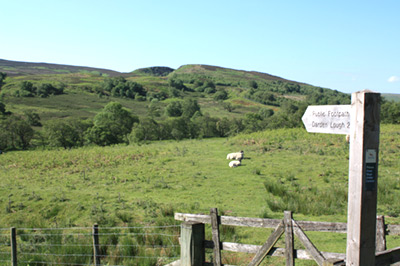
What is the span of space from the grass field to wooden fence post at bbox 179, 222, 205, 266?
3.88 meters

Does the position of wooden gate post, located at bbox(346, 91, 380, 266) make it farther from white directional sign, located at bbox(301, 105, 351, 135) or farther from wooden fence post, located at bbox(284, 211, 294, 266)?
wooden fence post, located at bbox(284, 211, 294, 266)

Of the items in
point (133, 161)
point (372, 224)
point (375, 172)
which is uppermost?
point (375, 172)

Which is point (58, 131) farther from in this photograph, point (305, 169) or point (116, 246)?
point (116, 246)

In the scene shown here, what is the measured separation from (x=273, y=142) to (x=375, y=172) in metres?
30.2

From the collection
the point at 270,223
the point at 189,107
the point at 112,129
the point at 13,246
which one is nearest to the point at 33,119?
the point at 112,129

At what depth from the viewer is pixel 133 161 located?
27.3 metres

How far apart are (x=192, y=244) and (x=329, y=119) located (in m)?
2.92

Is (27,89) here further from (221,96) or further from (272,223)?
(272,223)

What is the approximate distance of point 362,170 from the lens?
3865mm

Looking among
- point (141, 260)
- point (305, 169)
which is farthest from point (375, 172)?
point (305, 169)

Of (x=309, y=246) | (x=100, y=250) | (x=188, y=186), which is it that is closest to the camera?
(x=309, y=246)

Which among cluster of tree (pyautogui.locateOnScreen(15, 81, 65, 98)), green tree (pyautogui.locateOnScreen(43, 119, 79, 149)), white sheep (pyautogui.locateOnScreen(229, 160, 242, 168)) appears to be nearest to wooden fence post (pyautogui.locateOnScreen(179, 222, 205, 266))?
white sheep (pyautogui.locateOnScreen(229, 160, 242, 168))

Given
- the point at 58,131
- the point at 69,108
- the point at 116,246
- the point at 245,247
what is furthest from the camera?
the point at 69,108

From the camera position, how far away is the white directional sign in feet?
13.4
